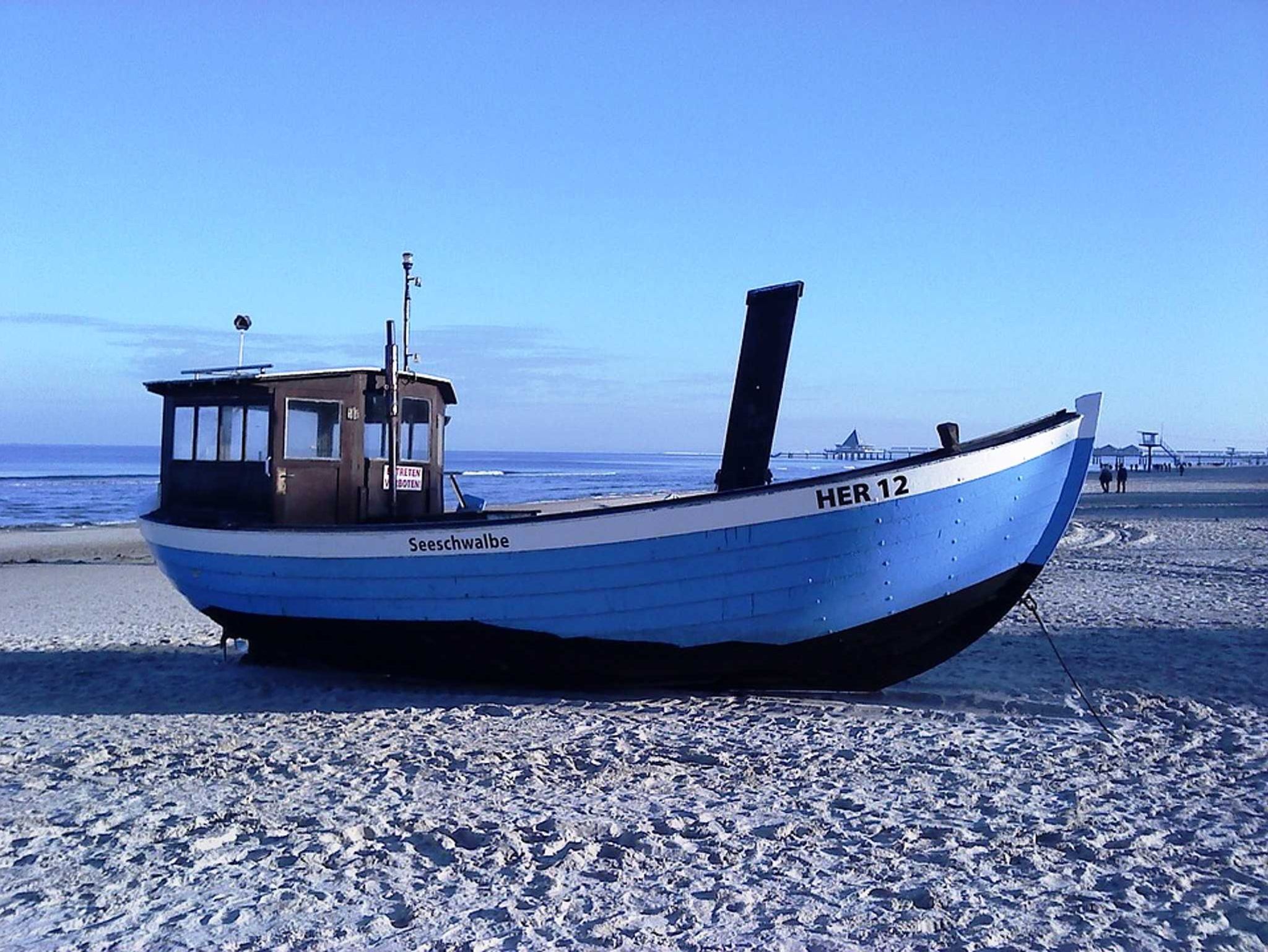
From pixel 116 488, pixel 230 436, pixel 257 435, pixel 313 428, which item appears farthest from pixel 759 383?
pixel 116 488

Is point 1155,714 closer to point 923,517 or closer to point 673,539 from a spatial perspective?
point 923,517

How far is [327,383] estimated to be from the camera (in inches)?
356

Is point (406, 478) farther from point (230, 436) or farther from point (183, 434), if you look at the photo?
point (183, 434)

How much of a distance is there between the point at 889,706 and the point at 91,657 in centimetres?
783

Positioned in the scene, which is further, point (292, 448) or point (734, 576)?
point (292, 448)

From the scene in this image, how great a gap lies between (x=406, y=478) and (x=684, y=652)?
134 inches

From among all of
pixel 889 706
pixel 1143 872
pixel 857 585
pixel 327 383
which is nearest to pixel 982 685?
pixel 889 706

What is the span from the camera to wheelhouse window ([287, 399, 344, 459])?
8.93 meters

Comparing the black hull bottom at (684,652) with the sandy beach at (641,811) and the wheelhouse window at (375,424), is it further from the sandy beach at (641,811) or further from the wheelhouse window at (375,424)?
the wheelhouse window at (375,424)

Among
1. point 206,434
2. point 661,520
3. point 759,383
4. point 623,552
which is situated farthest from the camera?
point 206,434

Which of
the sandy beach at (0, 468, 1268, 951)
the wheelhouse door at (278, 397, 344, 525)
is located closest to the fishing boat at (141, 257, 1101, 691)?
the wheelhouse door at (278, 397, 344, 525)

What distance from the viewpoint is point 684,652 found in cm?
751

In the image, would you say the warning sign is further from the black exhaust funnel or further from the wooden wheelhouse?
the black exhaust funnel

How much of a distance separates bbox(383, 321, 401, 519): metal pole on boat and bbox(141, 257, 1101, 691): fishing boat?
25mm
